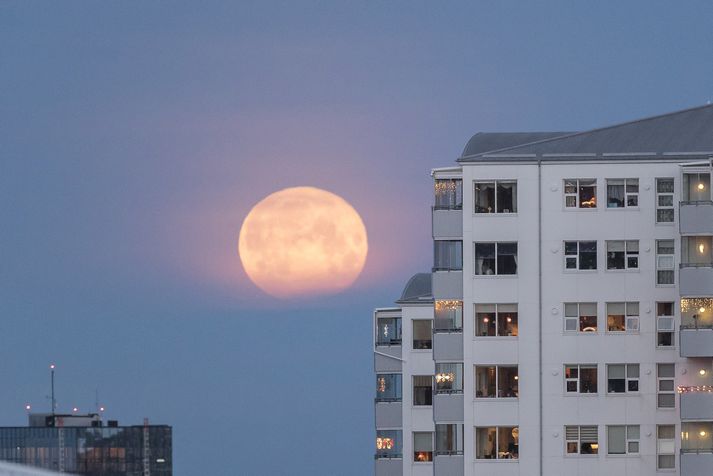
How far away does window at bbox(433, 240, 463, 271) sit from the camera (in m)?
83.7

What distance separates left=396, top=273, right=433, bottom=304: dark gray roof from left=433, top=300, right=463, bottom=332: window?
23260 mm

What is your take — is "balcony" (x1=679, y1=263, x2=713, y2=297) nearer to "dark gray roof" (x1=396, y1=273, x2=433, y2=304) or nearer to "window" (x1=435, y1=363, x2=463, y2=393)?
"window" (x1=435, y1=363, x2=463, y2=393)

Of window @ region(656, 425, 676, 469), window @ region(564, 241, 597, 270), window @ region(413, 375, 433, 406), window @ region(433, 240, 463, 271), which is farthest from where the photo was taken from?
window @ region(413, 375, 433, 406)

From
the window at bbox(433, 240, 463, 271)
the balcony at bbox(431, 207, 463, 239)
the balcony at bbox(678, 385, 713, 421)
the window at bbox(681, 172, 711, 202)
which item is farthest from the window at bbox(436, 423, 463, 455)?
the window at bbox(681, 172, 711, 202)

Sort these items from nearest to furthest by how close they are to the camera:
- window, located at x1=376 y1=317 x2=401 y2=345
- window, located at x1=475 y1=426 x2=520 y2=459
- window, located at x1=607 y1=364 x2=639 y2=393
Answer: window, located at x1=607 y1=364 x2=639 y2=393 < window, located at x1=475 y1=426 x2=520 y2=459 < window, located at x1=376 y1=317 x2=401 y2=345

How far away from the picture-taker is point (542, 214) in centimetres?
8331

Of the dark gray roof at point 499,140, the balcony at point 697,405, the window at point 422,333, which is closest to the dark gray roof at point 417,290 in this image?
the window at point 422,333

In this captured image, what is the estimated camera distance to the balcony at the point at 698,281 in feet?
265

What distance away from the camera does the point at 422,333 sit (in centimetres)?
11006

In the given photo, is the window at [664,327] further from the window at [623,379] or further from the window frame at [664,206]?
the window frame at [664,206]

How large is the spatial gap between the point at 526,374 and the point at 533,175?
8.68 m

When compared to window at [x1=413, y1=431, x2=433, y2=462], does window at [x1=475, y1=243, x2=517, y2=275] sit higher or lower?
higher

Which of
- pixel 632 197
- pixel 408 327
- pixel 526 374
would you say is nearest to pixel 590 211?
pixel 632 197

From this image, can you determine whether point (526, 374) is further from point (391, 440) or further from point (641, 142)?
point (391, 440)
